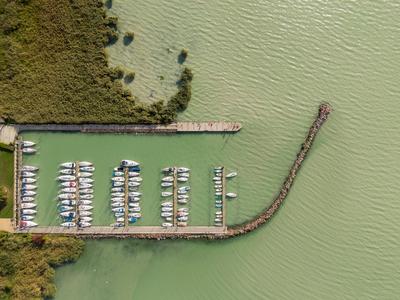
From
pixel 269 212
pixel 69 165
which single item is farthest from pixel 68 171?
pixel 269 212

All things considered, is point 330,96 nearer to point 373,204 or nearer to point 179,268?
point 373,204

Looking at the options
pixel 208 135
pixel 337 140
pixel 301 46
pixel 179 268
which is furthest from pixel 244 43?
pixel 179 268

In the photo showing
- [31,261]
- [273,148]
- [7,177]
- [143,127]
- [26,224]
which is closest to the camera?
[31,261]

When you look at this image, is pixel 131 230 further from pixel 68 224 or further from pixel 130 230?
pixel 68 224

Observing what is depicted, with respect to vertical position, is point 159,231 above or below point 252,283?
above

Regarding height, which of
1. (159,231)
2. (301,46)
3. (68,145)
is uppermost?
(301,46)

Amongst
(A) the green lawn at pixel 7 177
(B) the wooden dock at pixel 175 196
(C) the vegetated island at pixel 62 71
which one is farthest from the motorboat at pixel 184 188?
(A) the green lawn at pixel 7 177

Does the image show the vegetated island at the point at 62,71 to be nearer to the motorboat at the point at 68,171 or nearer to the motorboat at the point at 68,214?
the motorboat at the point at 68,171
